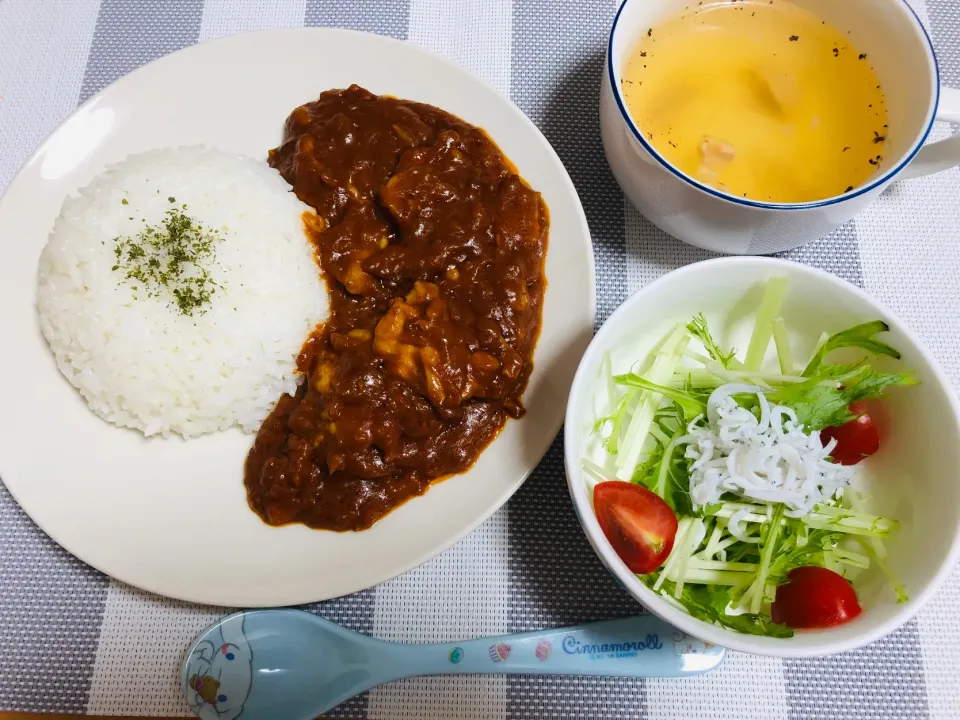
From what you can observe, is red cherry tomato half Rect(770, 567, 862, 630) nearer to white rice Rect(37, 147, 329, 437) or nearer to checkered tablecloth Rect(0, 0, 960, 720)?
checkered tablecloth Rect(0, 0, 960, 720)

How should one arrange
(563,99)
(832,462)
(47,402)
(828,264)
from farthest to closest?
(563,99), (828,264), (47,402), (832,462)

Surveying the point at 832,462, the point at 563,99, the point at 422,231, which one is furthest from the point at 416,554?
the point at 563,99

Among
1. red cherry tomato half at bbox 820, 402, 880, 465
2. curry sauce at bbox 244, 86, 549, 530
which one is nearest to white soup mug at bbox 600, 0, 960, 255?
curry sauce at bbox 244, 86, 549, 530

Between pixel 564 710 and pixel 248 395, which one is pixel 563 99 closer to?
pixel 248 395

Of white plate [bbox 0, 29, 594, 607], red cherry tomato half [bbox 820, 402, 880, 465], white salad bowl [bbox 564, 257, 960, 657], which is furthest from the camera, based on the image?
white plate [bbox 0, 29, 594, 607]

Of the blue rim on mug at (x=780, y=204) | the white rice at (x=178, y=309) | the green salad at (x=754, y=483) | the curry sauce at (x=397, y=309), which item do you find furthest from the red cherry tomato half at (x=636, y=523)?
the white rice at (x=178, y=309)

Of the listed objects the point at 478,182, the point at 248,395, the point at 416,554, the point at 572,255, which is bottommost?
the point at 416,554

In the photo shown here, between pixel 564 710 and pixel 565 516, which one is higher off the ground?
pixel 565 516
